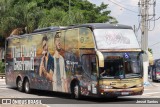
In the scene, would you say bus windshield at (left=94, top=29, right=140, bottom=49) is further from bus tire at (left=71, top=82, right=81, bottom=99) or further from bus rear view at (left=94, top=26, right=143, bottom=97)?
bus tire at (left=71, top=82, right=81, bottom=99)

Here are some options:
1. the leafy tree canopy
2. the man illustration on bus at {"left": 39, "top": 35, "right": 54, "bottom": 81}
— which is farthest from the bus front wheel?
the leafy tree canopy

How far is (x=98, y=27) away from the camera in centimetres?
1878

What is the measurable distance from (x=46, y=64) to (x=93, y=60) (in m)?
4.59

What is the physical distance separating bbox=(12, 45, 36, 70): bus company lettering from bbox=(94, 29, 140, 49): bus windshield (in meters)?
6.02

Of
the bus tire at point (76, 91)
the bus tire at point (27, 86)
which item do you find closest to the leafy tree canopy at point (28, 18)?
the bus tire at point (27, 86)

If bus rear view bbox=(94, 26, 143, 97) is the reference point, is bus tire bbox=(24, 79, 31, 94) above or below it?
below

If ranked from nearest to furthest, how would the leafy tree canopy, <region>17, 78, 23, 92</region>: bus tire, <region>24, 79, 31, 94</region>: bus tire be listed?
<region>24, 79, 31, 94</region>: bus tire → <region>17, 78, 23, 92</region>: bus tire → the leafy tree canopy

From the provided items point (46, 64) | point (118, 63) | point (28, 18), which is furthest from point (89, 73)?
point (28, 18)

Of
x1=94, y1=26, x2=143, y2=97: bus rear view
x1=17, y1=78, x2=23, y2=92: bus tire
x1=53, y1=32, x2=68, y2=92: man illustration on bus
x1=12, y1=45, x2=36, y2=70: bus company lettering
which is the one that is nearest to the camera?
x1=94, y1=26, x2=143, y2=97: bus rear view

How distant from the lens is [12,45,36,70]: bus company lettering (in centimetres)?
2408

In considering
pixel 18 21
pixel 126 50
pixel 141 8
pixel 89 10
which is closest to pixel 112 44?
pixel 126 50

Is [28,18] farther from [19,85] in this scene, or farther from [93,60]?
[93,60]

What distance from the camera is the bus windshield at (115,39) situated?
1848cm

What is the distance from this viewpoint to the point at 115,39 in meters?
18.9
